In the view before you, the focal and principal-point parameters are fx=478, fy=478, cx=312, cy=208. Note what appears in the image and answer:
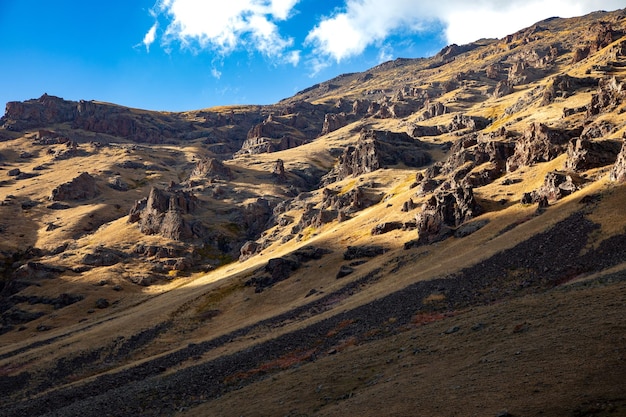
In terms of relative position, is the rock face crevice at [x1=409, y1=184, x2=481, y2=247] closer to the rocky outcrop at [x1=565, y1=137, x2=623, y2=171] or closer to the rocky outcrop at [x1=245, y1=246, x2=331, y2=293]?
the rocky outcrop at [x1=565, y1=137, x2=623, y2=171]

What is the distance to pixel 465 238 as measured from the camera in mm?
76812

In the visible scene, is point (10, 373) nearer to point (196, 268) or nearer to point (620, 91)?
point (196, 268)

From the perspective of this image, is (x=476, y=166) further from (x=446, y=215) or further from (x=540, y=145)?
(x=446, y=215)

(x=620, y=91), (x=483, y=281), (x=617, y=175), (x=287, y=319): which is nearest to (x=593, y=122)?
(x=620, y=91)

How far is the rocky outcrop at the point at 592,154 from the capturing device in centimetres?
8488

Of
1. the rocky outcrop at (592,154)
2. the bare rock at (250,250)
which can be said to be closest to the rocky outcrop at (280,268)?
the bare rock at (250,250)

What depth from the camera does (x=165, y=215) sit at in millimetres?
180500

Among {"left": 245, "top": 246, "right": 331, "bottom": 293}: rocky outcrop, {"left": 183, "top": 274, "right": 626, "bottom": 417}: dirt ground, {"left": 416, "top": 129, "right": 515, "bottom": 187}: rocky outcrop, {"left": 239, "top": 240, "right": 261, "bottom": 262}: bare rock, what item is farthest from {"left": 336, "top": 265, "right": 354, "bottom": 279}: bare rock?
{"left": 239, "top": 240, "right": 261, "bottom": 262}: bare rock

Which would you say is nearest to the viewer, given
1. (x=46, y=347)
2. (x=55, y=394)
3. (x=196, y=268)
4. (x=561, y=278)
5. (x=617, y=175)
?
(x=561, y=278)

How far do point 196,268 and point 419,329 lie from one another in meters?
124

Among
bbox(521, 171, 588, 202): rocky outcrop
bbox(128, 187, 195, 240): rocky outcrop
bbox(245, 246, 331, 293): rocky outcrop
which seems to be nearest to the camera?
bbox(521, 171, 588, 202): rocky outcrop

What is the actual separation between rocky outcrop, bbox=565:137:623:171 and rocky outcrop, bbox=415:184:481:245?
750 inches

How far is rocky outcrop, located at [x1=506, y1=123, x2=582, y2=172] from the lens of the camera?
109 metres

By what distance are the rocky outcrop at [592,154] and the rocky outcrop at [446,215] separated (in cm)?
1905
